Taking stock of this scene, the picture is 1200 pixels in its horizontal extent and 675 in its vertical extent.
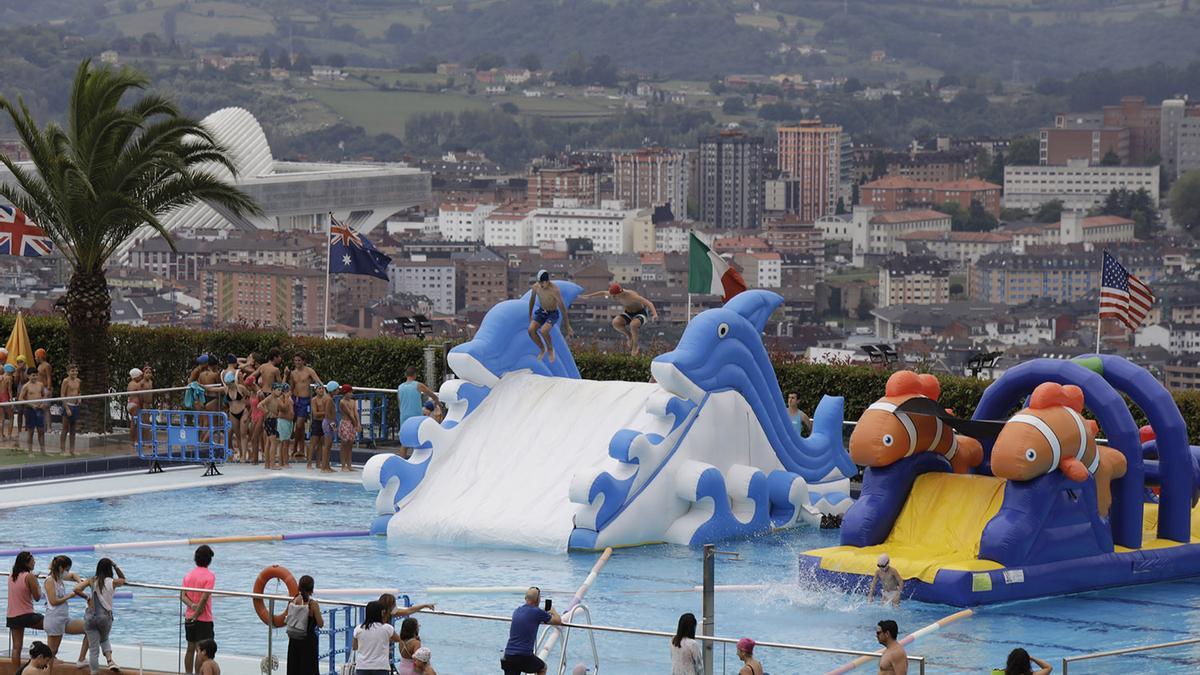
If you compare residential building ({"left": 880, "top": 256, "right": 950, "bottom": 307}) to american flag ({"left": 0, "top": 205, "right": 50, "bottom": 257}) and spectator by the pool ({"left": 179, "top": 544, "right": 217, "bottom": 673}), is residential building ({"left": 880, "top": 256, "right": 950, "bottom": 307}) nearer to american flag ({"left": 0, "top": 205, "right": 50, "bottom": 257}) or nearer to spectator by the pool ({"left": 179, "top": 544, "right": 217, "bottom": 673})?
american flag ({"left": 0, "top": 205, "right": 50, "bottom": 257})

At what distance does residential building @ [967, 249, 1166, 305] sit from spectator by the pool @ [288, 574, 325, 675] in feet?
608

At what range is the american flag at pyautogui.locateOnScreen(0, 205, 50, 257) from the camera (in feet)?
87.4

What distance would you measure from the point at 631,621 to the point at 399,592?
2.04 meters

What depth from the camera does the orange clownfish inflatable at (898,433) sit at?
53.0 ft

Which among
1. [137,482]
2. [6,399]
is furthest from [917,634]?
[6,399]

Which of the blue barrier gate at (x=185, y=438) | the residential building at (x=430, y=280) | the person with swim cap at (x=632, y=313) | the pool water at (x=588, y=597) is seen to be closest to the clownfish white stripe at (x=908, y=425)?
the pool water at (x=588, y=597)

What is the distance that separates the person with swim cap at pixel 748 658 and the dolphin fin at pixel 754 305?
8.42m

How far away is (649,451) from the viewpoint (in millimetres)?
18031

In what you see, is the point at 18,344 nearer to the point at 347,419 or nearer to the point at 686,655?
the point at 347,419

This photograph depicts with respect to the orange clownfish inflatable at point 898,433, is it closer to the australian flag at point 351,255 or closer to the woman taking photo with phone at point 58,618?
the woman taking photo with phone at point 58,618

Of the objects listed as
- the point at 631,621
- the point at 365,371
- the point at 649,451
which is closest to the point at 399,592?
the point at 631,621

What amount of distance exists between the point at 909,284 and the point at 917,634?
185217 mm

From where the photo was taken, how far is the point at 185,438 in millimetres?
22766

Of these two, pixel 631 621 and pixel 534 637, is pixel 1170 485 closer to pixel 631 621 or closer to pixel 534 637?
pixel 631 621
